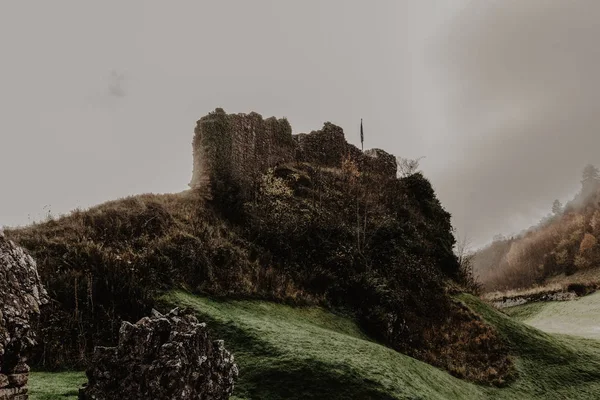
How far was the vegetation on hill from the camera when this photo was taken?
1108cm

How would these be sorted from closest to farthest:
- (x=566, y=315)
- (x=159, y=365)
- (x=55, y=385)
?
(x=159, y=365)
(x=55, y=385)
(x=566, y=315)

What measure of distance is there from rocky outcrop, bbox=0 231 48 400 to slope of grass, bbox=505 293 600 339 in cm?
2512

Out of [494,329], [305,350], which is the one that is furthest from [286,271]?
[494,329]

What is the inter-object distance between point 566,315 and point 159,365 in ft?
113

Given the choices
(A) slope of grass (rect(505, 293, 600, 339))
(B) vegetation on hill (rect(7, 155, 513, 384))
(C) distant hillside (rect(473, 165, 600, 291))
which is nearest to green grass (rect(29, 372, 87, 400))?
(B) vegetation on hill (rect(7, 155, 513, 384))

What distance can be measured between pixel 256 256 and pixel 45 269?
25.8ft

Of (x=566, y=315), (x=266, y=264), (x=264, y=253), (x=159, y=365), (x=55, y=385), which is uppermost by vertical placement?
(x=264, y=253)

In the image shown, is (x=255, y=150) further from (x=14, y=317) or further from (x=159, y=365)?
(x=14, y=317)

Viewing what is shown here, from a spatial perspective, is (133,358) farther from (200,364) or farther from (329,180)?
(329,180)

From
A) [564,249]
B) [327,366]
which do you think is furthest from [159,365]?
[564,249]

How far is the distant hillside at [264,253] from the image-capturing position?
11.3 meters

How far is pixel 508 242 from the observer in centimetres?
15562

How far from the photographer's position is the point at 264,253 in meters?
17.4

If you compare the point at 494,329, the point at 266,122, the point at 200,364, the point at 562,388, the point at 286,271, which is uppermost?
the point at 266,122
